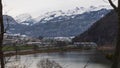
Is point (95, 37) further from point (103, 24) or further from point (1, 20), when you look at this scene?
point (1, 20)

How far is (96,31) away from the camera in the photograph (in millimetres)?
140375

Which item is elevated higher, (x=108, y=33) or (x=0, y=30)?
(x=0, y=30)

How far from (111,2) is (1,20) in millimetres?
2080

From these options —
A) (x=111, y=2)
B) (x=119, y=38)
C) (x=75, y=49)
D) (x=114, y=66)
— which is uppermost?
(x=111, y=2)

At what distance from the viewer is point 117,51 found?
23.2ft

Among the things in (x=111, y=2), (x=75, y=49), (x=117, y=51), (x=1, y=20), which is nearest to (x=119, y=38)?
(x=117, y=51)

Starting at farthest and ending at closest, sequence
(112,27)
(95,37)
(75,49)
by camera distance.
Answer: (95,37) → (112,27) → (75,49)

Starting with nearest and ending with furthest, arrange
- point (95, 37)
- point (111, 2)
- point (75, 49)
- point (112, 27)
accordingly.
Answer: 1. point (111, 2)
2. point (75, 49)
3. point (112, 27)
4. point (95, 37)

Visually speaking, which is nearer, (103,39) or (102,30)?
(103,39)

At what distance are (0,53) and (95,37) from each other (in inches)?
5385

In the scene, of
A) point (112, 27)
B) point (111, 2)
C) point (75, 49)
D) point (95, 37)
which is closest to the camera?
point (111, 2)

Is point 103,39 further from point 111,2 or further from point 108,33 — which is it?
point 111,2

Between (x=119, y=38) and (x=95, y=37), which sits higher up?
(x=119, y=38)

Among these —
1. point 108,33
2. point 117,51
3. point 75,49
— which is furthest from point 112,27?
point 117,51
